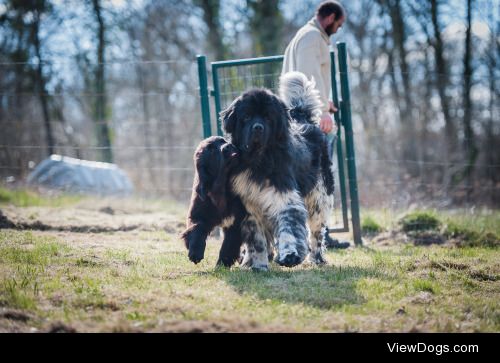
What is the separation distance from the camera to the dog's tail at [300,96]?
6102 mm

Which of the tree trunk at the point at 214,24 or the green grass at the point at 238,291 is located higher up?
the tree trunk at the point at 214,24

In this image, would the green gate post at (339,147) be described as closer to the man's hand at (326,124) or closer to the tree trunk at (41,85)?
the man's hand at (326,124)

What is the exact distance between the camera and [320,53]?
6.84m

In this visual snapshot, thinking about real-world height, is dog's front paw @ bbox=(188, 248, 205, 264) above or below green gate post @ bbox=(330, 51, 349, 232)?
below

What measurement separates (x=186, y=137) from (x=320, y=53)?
7.23 m

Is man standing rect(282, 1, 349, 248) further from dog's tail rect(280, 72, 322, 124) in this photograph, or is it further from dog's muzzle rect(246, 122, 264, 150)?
dog's muzzle rect(246, 122, 264, 150)

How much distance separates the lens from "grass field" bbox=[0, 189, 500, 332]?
3.52 metres

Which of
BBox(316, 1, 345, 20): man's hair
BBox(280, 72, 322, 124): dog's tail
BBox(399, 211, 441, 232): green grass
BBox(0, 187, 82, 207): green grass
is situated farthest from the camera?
BBox(0, 187, 82, 207): green grass

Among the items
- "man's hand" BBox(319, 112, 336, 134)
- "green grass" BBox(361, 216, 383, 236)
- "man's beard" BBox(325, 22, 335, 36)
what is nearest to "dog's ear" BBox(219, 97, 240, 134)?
"man's hand" BBox(319, 112, 336, 134)

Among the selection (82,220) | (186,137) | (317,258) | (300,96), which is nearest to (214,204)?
(317,258)

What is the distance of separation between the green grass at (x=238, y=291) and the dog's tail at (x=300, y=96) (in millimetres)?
1554

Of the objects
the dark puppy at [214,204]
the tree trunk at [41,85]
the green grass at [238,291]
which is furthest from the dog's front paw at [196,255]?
the tree trunk at [41,85]

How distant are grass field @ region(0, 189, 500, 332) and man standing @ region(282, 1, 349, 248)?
168 centimetres

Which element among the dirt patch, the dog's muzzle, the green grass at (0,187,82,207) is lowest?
the dirt patch
